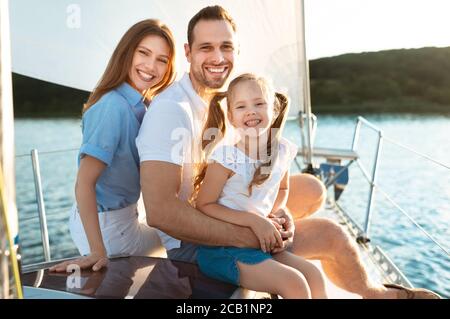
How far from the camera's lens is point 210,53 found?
119 centimetres

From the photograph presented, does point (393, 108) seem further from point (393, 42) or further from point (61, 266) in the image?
point (61, 266)

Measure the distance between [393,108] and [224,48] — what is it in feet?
58.7

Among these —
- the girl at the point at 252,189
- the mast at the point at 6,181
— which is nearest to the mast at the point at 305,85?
the girl at the point at 252,189

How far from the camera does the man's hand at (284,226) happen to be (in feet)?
3.53

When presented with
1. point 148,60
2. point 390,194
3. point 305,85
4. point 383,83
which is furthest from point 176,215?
point 383,83

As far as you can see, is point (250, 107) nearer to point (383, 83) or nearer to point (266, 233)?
point (266, 233)

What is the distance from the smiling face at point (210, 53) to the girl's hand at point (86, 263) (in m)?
0.43

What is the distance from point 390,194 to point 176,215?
6660mm

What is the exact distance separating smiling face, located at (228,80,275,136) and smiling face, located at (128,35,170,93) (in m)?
0.20

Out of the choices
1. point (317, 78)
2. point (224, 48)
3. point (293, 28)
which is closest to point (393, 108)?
point (317, 78)

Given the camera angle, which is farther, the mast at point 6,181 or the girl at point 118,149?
the girl at point 118,149

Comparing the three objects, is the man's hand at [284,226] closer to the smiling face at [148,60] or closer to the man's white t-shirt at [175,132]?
the man's white t-shirt at [175,132]

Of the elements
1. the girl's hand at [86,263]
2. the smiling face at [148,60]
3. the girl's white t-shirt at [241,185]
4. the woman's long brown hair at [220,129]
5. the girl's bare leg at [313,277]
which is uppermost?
the smiling face at [148,60]

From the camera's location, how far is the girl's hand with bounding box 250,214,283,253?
1.03m
